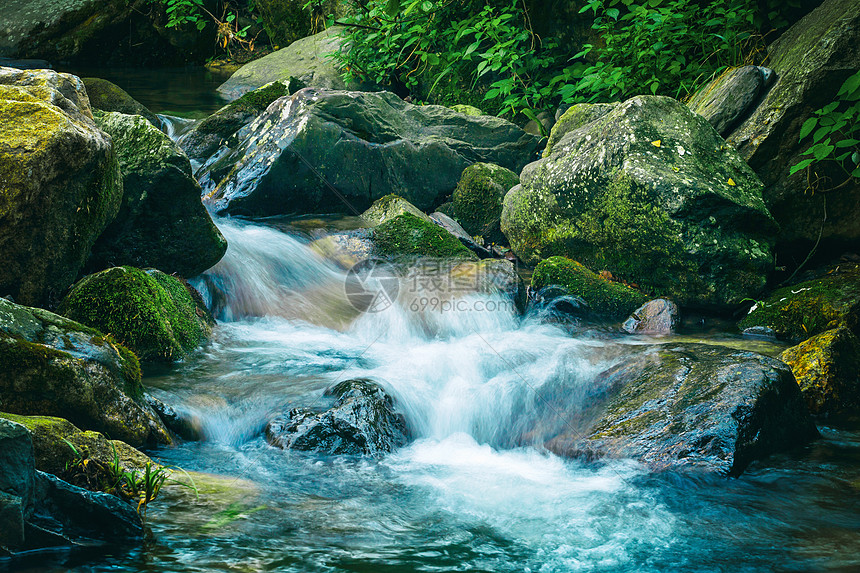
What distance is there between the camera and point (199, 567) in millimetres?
2545

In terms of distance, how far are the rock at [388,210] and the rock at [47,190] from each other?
9.56ft

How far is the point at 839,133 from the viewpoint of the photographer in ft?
19.9

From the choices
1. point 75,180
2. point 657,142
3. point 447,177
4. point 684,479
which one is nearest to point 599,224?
point 657,142

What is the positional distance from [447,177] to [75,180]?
4.67 m

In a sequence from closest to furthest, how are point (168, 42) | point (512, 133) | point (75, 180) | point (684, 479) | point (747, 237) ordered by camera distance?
point (684, 479) < point (75, 180) < point (747, 237) < point (512, 133) < point (168, 42)

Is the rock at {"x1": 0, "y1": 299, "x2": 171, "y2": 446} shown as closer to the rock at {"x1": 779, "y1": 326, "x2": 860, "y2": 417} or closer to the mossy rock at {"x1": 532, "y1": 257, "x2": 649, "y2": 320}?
the mossy rock at {"x1": 532, "y1": 257, "x2": 649, "y2": 320}

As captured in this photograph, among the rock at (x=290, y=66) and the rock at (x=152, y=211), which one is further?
the rock at (x=290, y=66)

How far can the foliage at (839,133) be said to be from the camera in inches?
217

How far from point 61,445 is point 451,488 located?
6.24 feet

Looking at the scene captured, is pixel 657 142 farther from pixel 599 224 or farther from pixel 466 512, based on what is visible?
pixel 466 512

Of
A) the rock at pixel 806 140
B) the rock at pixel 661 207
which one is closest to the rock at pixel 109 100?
the rock at pixel 661 207

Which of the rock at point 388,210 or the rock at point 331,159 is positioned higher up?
the rock at point 331,159

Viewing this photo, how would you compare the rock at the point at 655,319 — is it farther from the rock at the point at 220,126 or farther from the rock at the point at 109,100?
the rock at the point at 109,100

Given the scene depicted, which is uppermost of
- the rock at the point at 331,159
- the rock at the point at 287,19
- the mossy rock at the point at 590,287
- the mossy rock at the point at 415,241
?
the rock at the point at 287,19
